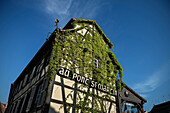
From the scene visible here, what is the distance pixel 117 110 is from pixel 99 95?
186 centimetres

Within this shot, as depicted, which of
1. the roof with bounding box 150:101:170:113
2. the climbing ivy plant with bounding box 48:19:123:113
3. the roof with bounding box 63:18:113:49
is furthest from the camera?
the roof with bounding box 150:101:170:113

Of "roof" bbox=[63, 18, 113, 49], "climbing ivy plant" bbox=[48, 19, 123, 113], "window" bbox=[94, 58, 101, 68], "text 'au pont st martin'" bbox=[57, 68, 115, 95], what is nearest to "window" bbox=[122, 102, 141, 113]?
"climbing ivy plant" bbox=[48, 19, 123, 113]

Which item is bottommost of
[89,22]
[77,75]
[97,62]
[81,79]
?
[81,79]

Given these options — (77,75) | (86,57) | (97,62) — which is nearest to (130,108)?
(97,62)

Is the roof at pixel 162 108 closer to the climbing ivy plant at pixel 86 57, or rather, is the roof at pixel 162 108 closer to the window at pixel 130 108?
the window at pixel 130 108

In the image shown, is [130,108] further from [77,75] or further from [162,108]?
[162,108]

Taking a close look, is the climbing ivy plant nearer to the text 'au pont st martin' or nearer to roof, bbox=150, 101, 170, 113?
the text 'au pont st martin'

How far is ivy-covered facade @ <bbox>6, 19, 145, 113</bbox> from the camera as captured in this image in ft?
20.3

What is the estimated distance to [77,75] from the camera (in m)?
7.21

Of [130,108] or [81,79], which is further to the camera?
[130,108]

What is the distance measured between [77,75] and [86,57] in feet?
5.55

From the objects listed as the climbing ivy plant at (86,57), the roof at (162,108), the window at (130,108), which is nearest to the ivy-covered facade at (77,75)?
the climbing ivy plant at (86,57)

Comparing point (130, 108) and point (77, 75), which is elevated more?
point (77, 75)

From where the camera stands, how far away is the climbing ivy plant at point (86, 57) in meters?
6.94
